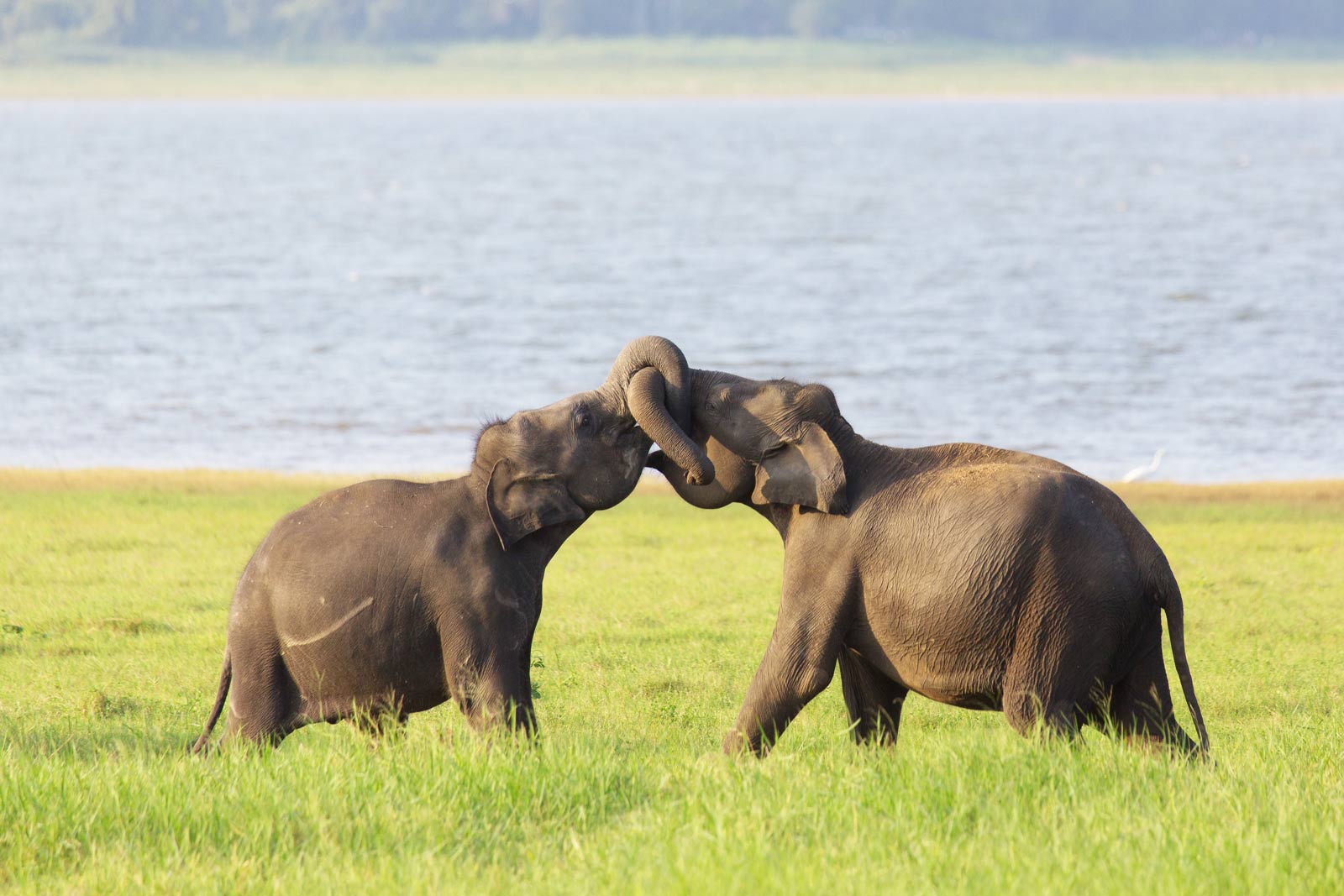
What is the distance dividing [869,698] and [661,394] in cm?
149

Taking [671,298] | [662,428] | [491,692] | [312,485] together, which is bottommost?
[671,298]

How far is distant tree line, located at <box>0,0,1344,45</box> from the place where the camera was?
482ft

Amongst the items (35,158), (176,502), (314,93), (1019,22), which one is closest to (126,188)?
(35,158)

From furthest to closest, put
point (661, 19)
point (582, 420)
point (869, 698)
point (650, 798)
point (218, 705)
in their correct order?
point (661, 19), point (869, 698), point (218, 705), point (582, 420), point (650, 798)

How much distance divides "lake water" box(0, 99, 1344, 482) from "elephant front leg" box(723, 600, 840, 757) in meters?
15.6

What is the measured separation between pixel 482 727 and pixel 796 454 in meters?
1.51

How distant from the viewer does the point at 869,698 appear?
6.85 m


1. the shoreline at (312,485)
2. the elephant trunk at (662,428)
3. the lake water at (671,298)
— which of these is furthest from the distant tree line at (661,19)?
the elephant trunk at (662,428)

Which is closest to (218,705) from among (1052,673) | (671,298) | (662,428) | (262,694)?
(262,694)

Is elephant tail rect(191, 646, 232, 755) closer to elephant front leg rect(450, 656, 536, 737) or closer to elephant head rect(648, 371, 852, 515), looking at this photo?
elephant front leg rect(450, 656, 536, 737)

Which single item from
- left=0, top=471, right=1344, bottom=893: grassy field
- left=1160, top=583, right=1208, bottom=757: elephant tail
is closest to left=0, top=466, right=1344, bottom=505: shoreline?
left=0, top=471, right=1344, bottom=893: grassy field

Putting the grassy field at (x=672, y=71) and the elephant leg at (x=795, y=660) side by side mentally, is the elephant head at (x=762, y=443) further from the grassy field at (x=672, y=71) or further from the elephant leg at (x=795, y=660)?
the grassy field at (x=672, y=71)

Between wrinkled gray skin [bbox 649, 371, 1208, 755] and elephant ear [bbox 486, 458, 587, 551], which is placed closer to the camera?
wrinkled gray skin [bbox 649, 371, 1208, 755]

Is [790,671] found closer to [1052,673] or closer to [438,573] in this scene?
[1052,673]
